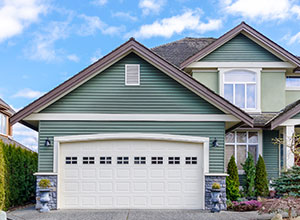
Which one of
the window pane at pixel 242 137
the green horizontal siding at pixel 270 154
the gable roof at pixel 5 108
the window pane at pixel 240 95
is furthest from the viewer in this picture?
the gable roof at pixel 5 108

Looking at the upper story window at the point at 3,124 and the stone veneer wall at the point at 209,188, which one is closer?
the stone veneer wall at the point at 209,188

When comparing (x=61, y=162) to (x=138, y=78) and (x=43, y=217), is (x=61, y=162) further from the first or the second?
(x=138, y=78)

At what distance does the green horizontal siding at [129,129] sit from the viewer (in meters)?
11.9

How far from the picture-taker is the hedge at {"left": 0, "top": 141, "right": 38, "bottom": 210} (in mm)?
12375

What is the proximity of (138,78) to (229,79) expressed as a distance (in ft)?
18.4

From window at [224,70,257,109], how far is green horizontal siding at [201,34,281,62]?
2.06ft

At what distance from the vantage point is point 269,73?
53.0ft

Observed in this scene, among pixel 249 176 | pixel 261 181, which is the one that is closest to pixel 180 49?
pixel 249 176

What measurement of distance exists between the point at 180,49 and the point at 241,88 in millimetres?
4376

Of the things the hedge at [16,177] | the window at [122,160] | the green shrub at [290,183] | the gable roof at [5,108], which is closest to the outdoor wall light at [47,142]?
the hedge at [16,177]

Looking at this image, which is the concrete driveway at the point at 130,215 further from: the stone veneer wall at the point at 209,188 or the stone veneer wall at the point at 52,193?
the stone veneer wall at the point at 209,188

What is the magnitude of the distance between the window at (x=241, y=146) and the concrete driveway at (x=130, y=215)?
4.47 metres

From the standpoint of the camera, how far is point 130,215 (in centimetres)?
1063

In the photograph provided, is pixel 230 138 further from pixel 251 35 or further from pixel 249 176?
pixel 251 35
